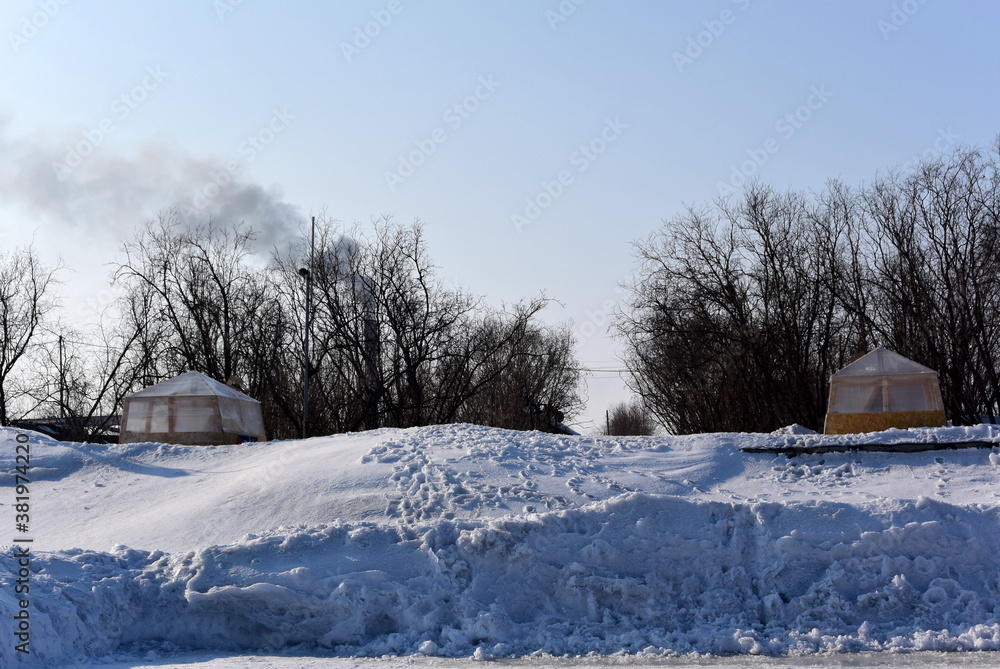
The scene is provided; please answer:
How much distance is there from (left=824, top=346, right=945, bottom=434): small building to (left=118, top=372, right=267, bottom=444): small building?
1225 cm

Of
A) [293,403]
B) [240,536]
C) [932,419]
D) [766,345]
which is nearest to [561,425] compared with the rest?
[293,403]

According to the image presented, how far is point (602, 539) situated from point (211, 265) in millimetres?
25332

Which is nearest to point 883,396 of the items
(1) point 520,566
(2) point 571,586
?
(2) point 571,586

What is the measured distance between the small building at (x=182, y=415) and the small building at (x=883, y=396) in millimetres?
12246

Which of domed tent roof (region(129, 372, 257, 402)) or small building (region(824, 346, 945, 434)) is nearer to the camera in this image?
small building (region(824, 346, 945, 434))

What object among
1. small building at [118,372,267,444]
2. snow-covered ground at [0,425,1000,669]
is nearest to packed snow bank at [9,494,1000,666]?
snow-covered ground at [0,425,1000,669]

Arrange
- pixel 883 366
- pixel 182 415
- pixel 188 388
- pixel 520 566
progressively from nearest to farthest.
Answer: pixel 520 566
pixel 883 366
pixel 182 415
pixel 188 388

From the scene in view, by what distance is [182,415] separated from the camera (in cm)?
1917

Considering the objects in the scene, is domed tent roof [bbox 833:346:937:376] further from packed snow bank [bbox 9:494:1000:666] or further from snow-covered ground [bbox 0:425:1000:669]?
packed snow bank [bbox 9:494:1000:666]

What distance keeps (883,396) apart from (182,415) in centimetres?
1413

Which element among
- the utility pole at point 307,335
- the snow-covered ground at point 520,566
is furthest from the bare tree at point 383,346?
the snow-covered ground at point 520,566

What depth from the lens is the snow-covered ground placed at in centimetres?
805

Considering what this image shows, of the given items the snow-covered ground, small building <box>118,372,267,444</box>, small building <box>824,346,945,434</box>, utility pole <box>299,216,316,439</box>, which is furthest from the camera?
utility pole <box>299,216,316,439</box>

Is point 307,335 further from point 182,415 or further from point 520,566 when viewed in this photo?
point 520,566
